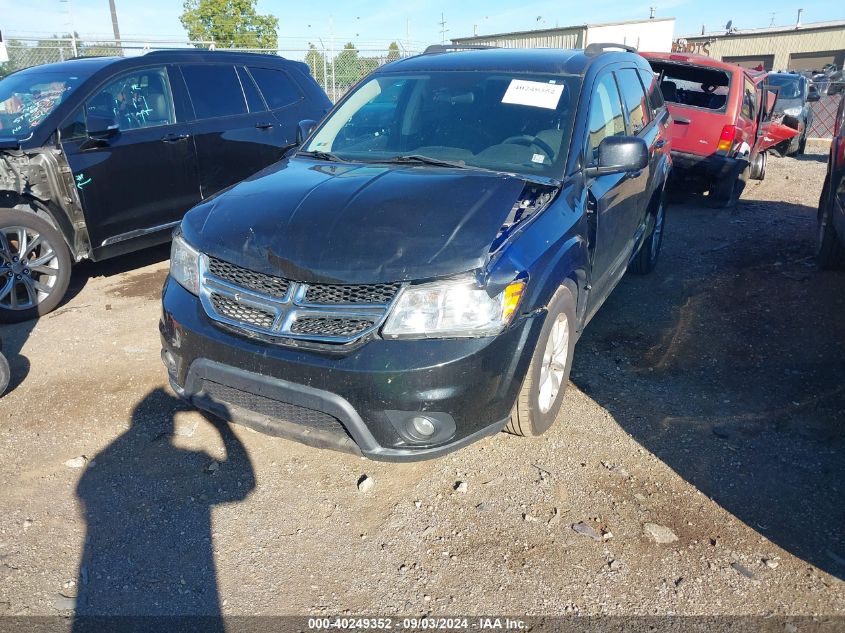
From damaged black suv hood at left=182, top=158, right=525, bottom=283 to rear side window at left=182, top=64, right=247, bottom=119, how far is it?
10.2 feet

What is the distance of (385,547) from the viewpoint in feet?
8.63

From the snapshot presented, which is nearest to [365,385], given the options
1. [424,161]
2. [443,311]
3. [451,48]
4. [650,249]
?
[443,311]

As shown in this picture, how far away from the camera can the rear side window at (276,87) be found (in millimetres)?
6500

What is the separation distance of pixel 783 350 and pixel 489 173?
2579mm

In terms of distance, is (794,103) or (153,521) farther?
(794,103)

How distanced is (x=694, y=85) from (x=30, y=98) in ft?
25.5

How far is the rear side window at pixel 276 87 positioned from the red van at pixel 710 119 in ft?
15.3

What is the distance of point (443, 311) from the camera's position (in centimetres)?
249

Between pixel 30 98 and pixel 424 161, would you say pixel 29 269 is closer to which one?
pixel 30 98


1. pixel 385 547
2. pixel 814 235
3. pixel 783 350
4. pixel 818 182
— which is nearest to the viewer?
pixel 385 547

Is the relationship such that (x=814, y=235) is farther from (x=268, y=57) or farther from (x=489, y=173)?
(x=268, y=57)

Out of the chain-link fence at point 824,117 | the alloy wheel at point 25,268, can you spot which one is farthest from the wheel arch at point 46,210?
the chain-link fence at point 824,117

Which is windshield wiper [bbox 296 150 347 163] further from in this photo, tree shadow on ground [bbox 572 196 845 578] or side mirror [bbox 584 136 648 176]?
tree shadow on ground [bbox 572 196 845 578]

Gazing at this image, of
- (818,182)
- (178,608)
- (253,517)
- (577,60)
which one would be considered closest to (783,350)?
(577,60)
